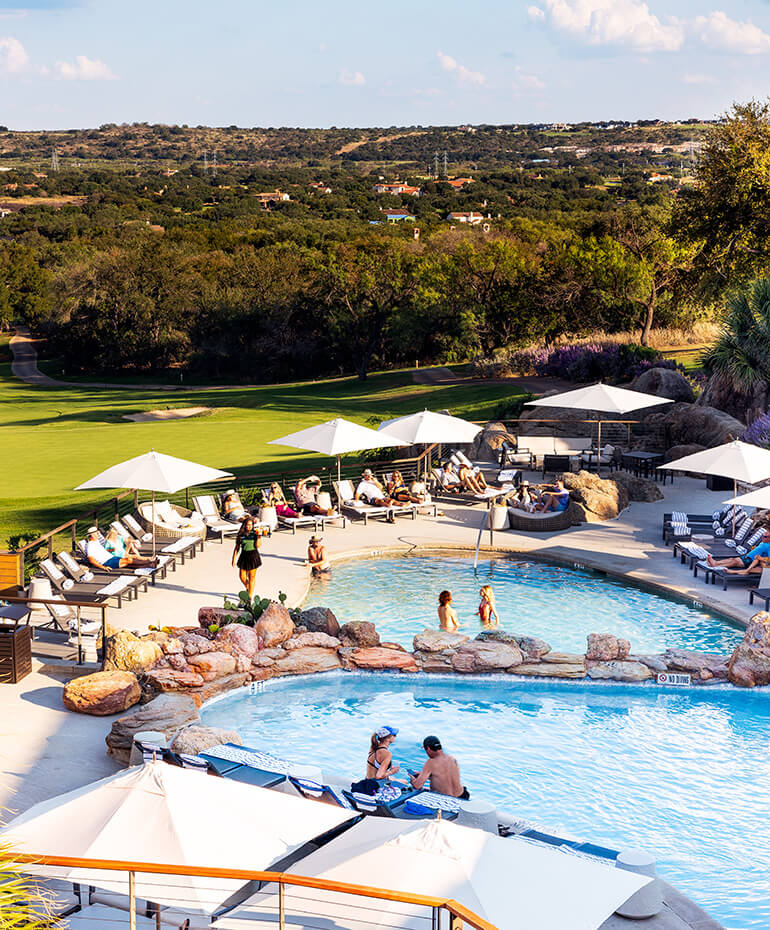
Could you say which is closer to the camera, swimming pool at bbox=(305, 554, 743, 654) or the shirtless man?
the shirtless man

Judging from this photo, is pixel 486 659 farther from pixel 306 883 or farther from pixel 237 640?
pixel 306 883

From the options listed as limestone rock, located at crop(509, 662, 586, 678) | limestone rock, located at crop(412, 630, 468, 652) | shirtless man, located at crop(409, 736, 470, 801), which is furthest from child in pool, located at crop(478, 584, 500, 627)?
shirtless man, located at crop(409, 736, 470, 801)

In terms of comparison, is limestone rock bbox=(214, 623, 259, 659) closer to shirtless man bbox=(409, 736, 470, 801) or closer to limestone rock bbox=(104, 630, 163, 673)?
limestone rock bbox=(104, 630, 163, 673)

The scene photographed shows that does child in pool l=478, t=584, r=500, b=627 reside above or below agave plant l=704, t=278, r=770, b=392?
below

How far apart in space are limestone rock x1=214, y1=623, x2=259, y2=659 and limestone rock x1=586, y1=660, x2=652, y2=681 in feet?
14.8

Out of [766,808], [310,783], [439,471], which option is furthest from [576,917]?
[439,471]

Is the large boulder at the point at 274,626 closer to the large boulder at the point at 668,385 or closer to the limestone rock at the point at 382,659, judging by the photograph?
the limestone rock at the point at 382,659

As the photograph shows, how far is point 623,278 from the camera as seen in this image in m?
51.1

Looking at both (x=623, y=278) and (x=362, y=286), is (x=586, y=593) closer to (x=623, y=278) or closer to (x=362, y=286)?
(x=623, y=278)

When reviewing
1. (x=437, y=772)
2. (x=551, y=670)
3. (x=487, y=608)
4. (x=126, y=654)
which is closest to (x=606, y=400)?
(x=487, y=608)

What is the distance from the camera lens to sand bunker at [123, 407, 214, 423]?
4541 cm

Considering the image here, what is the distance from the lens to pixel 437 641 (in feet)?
46.9

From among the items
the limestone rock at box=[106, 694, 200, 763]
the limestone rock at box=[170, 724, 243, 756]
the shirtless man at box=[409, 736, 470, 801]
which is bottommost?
the limestone rock at box=[106, 694, 200, 763]

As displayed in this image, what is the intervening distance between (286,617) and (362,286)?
154 feet
